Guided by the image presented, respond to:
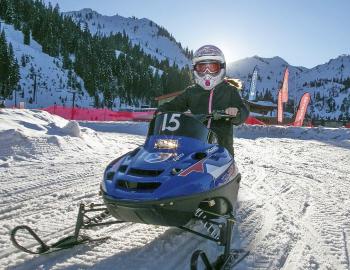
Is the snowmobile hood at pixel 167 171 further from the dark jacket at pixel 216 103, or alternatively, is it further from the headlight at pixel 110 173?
the dark jacket at pixel 216 103

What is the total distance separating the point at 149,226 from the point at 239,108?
6.01 ft

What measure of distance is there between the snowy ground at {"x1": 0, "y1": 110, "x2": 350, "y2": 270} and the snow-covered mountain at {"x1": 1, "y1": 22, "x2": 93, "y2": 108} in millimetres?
85542

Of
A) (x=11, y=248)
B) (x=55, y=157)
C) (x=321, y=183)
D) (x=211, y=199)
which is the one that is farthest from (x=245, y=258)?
(x=55, y=157)

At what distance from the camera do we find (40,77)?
10206cm

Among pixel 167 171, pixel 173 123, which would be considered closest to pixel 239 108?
pixel 173 123

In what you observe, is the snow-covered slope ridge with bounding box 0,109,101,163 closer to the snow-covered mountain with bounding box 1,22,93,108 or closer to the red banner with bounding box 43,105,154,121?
the red banner with bounding box 43,105,154,121

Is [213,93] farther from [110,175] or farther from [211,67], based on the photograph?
[110,175]

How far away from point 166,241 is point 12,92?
83284mm

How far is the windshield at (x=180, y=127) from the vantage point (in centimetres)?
440

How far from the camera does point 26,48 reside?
10606cm

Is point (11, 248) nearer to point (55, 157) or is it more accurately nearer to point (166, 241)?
point (166, 241)

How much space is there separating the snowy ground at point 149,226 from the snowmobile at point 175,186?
0.26m

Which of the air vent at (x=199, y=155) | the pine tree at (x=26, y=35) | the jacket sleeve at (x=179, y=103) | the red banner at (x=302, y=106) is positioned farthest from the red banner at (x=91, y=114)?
the pine tree at (x=26, y=35)

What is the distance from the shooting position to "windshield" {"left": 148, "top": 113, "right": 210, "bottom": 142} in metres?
4.40
